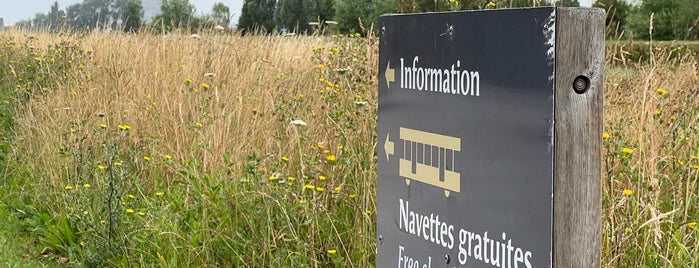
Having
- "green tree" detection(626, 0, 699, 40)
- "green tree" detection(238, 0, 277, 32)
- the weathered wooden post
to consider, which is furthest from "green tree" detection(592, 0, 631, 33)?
"green tree" detection(238, 0, 277, 32)

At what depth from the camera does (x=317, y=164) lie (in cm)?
466

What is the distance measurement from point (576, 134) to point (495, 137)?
21 centimetres

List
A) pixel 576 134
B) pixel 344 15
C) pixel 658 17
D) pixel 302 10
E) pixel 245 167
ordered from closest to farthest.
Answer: pixel 576 134 < pixel 245 167 < pixel 658 17 < pixel 344 15 < pixel 302 10

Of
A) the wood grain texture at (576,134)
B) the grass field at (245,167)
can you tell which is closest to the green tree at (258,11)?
the grass field at (245,167)

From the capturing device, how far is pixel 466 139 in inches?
80.2

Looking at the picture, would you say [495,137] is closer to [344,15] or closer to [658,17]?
[658,17]

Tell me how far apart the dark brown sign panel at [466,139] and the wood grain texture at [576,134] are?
2 centimetres

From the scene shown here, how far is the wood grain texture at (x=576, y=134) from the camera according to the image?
1749 mm

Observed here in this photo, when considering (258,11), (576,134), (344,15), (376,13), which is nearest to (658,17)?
(376,13)

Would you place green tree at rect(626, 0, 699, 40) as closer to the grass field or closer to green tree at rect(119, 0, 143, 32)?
green tree at rect(119, 0, 143, 32)

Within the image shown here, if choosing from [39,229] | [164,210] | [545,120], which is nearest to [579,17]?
[545,120]

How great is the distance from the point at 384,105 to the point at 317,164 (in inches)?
86.9

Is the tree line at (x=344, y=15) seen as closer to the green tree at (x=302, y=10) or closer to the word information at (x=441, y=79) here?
the green tree at (x=302, y=10)

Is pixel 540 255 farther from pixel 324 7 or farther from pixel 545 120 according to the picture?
pixel 324 7
